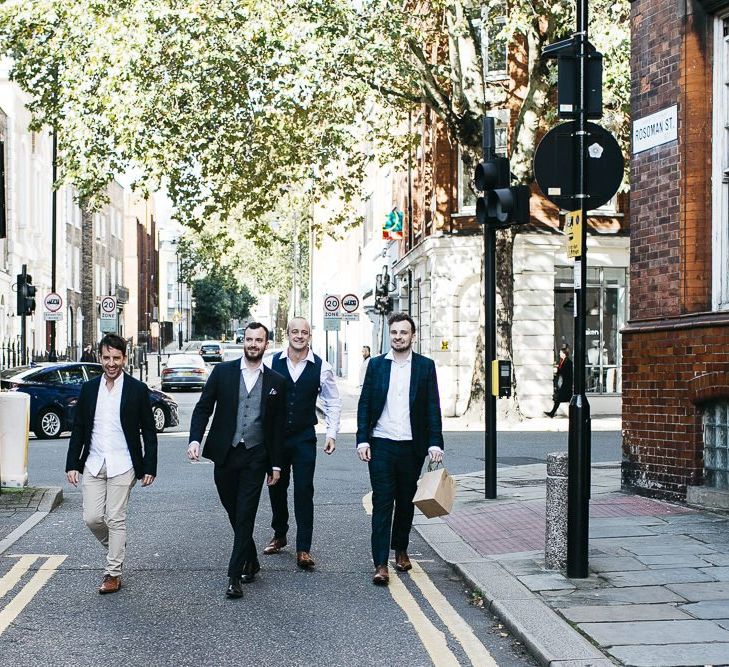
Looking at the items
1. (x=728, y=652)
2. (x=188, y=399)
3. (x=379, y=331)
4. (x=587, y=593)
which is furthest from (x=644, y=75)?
(x=379, y=331)

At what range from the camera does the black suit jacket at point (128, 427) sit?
741cm

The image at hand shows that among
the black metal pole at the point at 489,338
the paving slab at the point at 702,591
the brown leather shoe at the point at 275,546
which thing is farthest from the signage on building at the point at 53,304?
the paving slab at the point at 702,591

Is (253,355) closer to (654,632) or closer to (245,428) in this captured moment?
(245,428)

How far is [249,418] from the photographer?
744 centimetres

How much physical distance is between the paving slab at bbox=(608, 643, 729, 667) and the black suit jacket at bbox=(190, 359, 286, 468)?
279 centimetres

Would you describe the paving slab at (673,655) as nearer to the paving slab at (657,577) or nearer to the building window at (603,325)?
the paving slab at (657,577)

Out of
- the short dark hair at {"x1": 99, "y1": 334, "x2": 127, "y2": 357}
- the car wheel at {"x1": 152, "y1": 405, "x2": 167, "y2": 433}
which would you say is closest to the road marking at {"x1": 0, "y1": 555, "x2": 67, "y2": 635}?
the short dark hair at {"x1": 99, "y1": 334, "x2": 127, "y2": 357}

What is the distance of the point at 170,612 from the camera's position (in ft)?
22.1

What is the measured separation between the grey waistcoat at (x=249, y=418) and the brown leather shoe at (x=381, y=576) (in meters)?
1.19

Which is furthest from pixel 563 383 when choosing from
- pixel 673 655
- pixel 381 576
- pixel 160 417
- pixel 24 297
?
pixel 673 655

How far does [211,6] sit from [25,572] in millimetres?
14592

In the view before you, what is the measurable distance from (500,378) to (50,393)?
12.2 metres

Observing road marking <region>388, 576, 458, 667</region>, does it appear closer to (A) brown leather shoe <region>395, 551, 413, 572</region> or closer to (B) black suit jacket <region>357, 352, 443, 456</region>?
(A) brown leather shoe <region>395, 551, 413, 572</region>

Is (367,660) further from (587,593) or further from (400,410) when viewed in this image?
(400,410)
